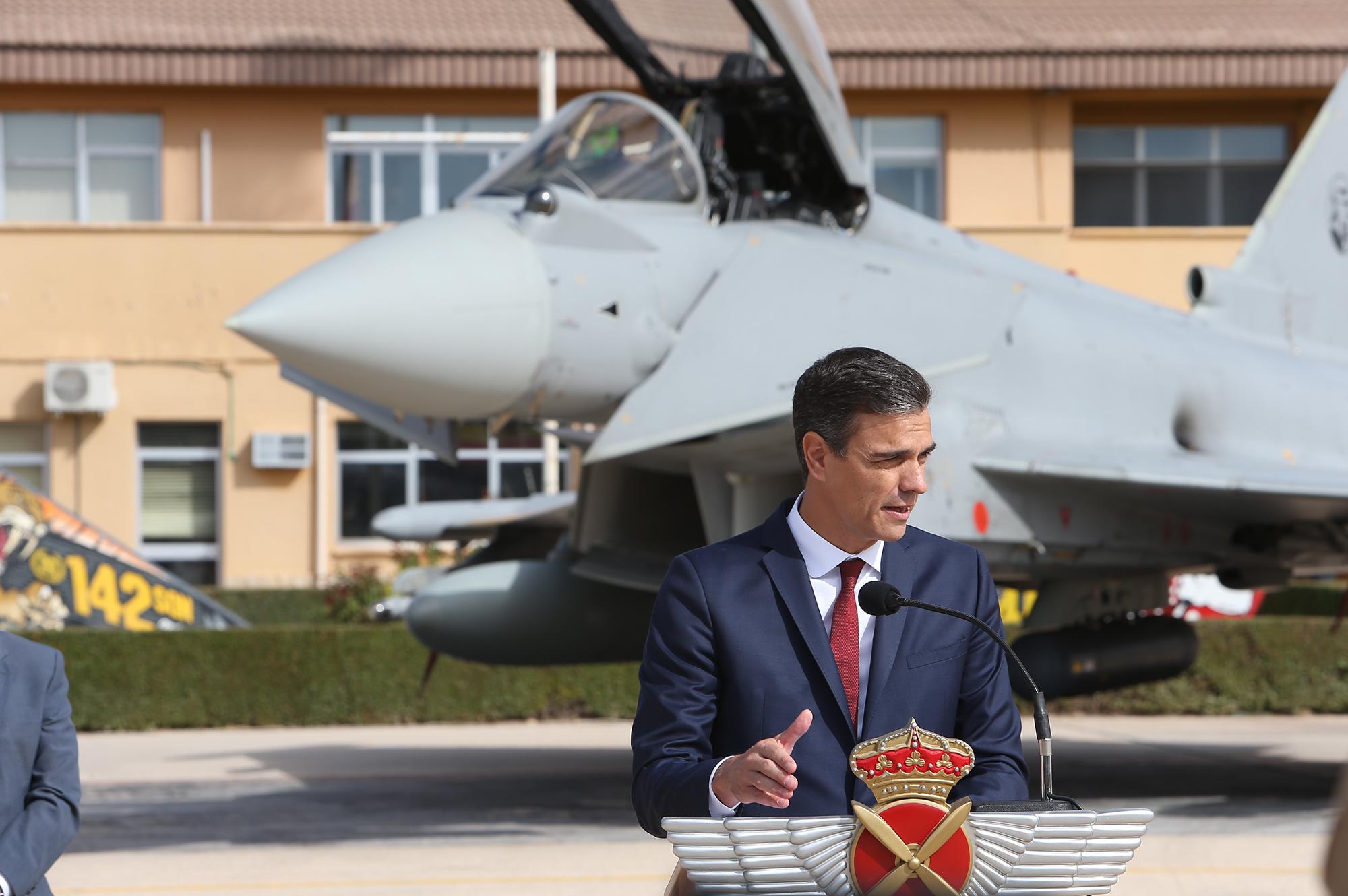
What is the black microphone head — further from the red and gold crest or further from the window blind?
the window blind

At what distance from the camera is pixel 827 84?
A: 8.69 m

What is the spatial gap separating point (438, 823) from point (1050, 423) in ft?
14.3

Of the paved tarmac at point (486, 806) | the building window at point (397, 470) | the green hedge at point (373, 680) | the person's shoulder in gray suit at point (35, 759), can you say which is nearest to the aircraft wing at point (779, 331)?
the paved tarmac at point (486, 806)

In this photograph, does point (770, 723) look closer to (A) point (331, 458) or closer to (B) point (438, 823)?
(B) point (438, 823)

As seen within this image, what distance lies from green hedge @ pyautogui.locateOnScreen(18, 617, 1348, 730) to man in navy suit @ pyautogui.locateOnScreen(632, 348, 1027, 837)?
1209 cm

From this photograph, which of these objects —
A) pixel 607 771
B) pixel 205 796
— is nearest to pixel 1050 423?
pixel 607 771

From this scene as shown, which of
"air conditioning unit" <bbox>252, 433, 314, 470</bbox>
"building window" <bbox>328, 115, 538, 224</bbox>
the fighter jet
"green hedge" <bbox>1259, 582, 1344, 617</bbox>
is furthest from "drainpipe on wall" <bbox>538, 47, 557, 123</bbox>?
"green hedge" <bbox>1259, 582, 1344, 617</bbox>

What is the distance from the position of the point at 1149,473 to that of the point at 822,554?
19.4 ft

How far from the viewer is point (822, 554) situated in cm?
295

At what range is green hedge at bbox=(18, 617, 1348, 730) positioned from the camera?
15.1m

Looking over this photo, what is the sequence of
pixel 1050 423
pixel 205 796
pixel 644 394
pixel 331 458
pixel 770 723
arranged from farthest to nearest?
pixel 331 458
pixel 205 796
pixel 1050 423
pixel 644 394
pixel 770 723

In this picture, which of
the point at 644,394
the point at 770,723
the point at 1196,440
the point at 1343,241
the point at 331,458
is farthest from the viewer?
the point at 331,458

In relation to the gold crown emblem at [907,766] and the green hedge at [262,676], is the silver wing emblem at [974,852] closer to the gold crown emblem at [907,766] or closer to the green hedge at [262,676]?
the gold crown emblem at [907,766]

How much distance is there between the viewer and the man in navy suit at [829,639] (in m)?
2.84
